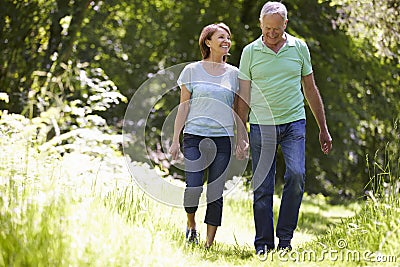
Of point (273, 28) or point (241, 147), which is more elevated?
point (273, 28)

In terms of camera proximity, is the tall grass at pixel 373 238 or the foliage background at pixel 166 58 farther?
the foliage background at pixel 166 58

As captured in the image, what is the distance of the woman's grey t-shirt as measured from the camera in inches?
173

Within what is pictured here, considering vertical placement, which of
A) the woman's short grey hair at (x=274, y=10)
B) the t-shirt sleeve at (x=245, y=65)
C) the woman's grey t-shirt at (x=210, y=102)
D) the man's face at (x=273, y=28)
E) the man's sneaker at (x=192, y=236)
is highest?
the woman's short grey hair at (x=274, y=10)

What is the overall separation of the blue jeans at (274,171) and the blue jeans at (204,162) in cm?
21

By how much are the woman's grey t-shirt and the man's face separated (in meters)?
0.40

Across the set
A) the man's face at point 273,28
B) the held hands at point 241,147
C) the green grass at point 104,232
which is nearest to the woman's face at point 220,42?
the man's face at point 273,28

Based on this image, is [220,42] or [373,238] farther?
[220,42]

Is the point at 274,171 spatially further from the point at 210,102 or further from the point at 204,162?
Result: the point at 210,102

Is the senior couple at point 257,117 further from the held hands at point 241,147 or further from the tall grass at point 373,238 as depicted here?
the tall grass at point 373,238

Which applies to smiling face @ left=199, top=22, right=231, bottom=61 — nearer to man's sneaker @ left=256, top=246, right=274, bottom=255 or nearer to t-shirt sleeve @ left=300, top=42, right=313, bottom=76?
t-shirt sleeve @ left=300, top=42, right=313, bottom=76

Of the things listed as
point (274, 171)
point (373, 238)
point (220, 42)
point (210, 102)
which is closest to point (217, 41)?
point (220, 42)

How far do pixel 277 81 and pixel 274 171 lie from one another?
61 cm

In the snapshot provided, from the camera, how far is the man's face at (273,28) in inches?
163

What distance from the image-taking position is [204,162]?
4.44 meters
